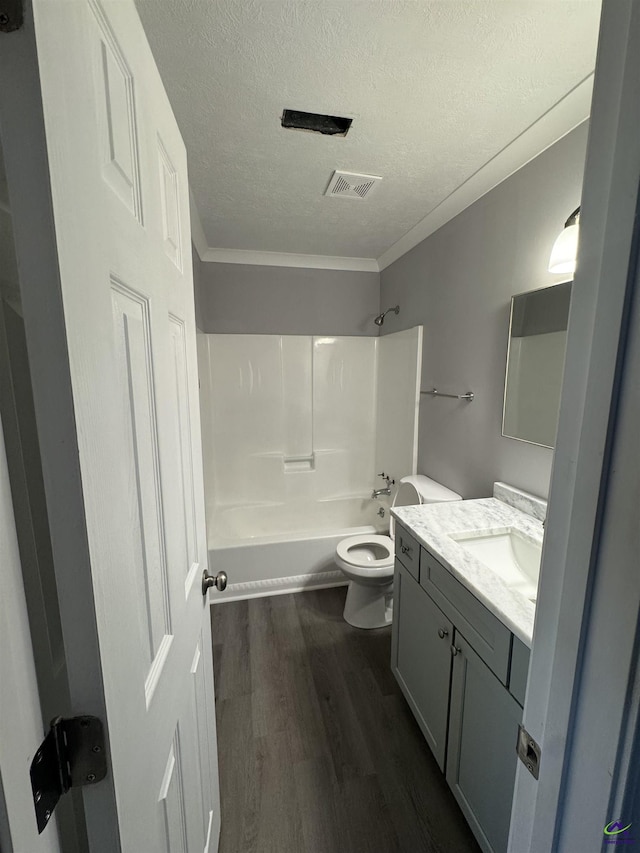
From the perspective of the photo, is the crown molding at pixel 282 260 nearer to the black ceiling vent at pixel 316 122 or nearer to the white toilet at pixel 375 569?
the black ceiling vent at pixel 316 122

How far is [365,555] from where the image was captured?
2352 millimetres

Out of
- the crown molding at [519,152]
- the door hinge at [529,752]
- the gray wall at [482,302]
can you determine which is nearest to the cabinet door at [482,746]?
the door hinge at [529,752]

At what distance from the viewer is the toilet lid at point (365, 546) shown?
83.8 inches

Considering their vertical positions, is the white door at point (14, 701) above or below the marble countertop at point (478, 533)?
above

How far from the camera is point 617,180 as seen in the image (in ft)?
1.32

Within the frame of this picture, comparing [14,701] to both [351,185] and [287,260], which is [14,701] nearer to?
[351,185]

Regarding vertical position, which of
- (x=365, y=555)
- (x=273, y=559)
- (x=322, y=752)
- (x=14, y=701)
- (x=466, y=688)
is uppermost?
(x=14, y=701)

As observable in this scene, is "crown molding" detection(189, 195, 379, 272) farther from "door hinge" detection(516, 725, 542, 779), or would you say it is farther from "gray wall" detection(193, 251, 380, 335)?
"door hinge" detection(516, 725, 542, 779)

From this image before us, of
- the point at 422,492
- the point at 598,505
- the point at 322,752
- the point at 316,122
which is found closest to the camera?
the point at 598,505

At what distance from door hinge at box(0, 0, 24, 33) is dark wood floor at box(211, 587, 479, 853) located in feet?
6.31

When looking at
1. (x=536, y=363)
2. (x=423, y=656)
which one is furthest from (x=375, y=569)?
(x=536, y=363)

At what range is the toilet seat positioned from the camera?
6.74 feet

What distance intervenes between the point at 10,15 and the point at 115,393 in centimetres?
35

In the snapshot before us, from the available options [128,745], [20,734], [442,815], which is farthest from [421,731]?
[20,734]
